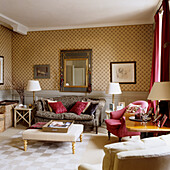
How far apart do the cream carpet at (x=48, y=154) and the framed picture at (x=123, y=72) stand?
205cm

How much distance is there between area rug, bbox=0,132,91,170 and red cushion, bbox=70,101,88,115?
100 centimetres

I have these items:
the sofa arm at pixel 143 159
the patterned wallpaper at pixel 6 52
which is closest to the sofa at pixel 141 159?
the sofa arm at pixel 143 159

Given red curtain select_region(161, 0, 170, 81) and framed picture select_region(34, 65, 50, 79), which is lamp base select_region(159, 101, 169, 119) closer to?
red curtain select_region(161, 0, 170, 81)

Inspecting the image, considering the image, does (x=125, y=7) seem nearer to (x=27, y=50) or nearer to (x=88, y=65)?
(x=88, y=65)

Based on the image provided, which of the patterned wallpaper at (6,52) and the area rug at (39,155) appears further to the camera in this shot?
the patterned wallpaper at (6,52)

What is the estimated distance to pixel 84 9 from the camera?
4672 millimetres

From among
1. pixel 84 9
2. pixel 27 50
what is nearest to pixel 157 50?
pixel 84 9

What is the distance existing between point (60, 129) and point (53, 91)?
9.04ft

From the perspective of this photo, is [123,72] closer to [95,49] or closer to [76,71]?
[95,49]

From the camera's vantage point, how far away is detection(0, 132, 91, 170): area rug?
9.74ft

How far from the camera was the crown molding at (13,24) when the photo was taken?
525 centimetres

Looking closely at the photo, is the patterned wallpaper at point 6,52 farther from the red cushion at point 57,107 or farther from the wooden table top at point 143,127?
the wooden table top at point 143,127

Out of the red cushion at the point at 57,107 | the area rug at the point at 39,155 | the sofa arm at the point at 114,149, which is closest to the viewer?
the sofa arm at the point at 114,149

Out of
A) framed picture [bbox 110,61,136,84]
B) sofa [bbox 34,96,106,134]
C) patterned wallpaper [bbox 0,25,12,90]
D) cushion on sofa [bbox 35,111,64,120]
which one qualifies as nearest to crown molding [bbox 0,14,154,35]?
patterned wallpaper [bbox 0,25,12,90]
